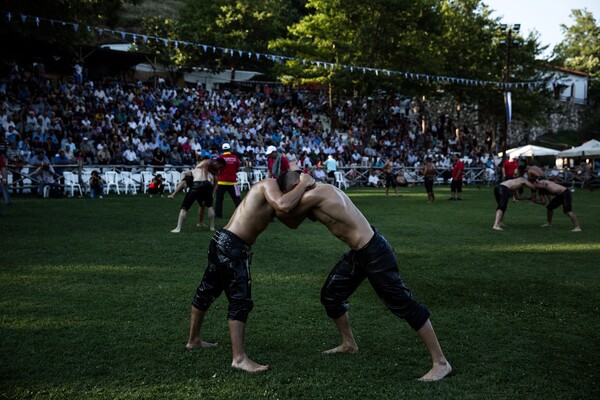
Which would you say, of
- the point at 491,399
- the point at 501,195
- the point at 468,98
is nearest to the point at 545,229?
the point at 501,195

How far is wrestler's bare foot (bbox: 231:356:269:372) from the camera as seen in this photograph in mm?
4555

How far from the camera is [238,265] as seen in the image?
4812 millimetres

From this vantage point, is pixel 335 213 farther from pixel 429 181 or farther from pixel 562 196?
pixel 429 181

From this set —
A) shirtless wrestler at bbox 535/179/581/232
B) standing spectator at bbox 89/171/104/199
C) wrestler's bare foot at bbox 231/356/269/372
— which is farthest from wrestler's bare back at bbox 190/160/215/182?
standing spectator at bbox 89/171/104/199

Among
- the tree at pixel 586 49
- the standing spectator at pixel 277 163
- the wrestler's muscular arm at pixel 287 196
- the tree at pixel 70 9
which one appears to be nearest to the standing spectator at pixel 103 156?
the tree at pixel 70 9

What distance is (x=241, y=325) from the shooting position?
4.70 meters

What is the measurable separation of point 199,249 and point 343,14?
3040cm

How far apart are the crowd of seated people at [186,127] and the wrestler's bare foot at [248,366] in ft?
61.4

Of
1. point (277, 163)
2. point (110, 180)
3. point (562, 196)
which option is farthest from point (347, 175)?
point (277, 163)

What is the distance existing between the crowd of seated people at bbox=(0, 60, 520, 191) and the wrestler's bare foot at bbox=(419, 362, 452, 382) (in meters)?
19.2

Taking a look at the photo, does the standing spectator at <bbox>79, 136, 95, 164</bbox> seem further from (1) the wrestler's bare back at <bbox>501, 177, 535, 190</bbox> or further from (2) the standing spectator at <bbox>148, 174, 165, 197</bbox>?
(1) the wrestler's bare back at <bbox>501, 177, 535, 190</bbox>

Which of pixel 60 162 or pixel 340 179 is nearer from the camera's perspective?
pixel 60 162

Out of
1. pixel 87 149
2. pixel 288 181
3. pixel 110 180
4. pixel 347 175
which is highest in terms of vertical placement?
pixel 87 149

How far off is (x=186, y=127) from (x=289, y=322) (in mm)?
23437
